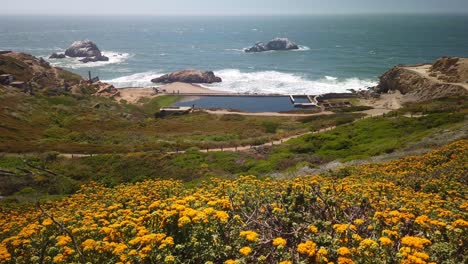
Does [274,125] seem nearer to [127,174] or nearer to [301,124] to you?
[301,124]

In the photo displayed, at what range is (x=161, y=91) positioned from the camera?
94.4 meters

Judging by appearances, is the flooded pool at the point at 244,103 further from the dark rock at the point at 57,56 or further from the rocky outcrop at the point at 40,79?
the dark rock at the point at 57,56

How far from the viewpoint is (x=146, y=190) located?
50.8 feet

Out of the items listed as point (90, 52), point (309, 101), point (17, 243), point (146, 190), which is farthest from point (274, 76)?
point (17, 243)

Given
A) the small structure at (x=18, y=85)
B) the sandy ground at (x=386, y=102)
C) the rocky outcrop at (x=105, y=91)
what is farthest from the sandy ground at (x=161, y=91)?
the sandy ground at (x=386, y=102)

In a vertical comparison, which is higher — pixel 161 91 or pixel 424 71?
pixel 424 71

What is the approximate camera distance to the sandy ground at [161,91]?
8725 centimetres

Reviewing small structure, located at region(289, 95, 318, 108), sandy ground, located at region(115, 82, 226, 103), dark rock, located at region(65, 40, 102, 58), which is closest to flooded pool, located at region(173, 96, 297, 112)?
small structure, located at region(289, 95, 318, 108)

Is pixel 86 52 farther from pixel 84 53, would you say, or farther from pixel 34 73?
pixel 34 73

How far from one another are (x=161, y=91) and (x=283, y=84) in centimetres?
3729

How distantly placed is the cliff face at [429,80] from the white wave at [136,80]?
71.4m

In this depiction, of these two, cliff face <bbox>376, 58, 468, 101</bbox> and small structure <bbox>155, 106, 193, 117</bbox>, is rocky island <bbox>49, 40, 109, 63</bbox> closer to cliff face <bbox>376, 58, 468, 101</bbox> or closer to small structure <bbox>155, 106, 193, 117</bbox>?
small structure <bbox>155, 106, 193, 117</bbox>

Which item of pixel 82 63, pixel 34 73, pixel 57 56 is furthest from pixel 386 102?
pixel 57 56

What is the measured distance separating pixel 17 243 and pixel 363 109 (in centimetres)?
6936
